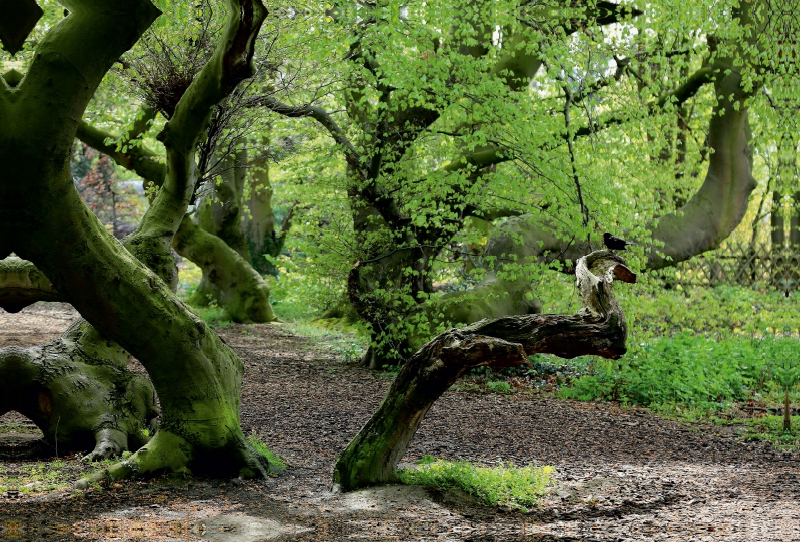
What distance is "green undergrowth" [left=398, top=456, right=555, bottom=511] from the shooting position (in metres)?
5.23

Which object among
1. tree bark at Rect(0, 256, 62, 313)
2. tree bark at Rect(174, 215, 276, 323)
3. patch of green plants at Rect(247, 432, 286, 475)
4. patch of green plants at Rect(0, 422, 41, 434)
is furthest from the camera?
tree bark at Rect(174, 215, 276, 323)

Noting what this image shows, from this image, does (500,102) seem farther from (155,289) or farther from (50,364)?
(50,364)

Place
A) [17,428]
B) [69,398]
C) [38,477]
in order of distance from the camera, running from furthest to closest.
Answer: [17,428], [69,398], [38,477]

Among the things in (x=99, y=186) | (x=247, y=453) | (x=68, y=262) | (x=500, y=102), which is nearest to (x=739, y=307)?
(x=500, y=102)

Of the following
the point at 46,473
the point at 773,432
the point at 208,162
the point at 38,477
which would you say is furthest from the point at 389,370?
the point at 38,477

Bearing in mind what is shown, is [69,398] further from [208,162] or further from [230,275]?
[230,275]

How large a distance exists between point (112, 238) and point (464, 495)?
10.0 ft

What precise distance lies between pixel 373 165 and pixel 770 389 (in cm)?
617

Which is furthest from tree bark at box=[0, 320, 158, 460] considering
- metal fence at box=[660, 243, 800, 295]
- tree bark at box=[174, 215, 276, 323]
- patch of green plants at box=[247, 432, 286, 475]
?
metal fence at box=[660, 243, 800, 295]

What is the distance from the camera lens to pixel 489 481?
5.39 metres

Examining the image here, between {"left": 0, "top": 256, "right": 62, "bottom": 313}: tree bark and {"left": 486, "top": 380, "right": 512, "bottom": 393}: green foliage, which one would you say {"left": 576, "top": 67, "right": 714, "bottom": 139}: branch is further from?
{"left": 0, "top": 256, "right": 62, "bottom": 313}: tree bark

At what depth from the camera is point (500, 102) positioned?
8891 mm

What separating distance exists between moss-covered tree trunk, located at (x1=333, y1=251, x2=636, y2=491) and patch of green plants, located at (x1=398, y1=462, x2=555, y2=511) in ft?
0.83

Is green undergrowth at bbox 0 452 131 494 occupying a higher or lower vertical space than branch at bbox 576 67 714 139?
lower
